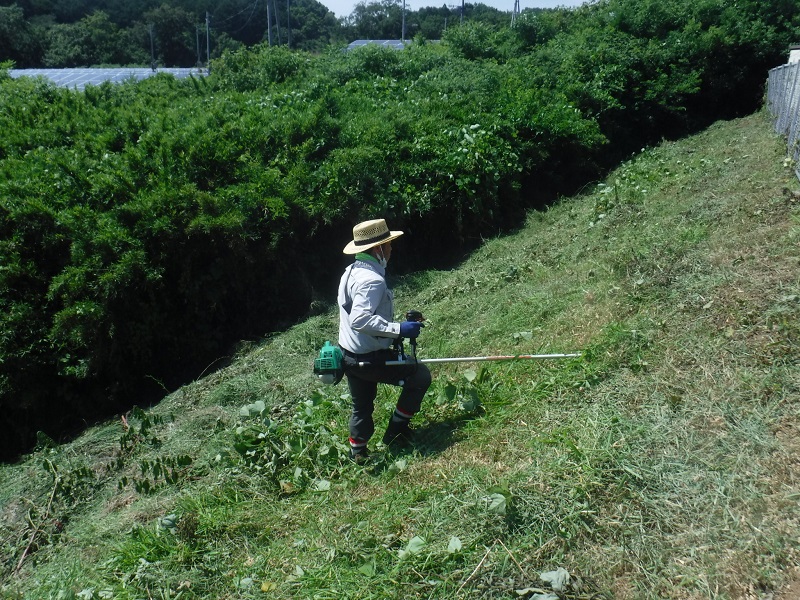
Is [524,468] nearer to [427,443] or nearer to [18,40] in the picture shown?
[427,443]

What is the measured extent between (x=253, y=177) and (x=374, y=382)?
18.5 ft

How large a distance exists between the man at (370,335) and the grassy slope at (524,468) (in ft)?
1.03

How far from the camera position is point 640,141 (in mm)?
15266

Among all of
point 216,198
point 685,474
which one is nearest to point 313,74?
point 216,198

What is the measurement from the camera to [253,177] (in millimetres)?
9961

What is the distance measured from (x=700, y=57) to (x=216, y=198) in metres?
11.7

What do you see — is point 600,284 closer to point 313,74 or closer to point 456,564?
point 456,564

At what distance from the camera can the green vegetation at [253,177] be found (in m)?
8.45

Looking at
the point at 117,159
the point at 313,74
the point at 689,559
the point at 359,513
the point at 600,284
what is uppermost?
the point at 313,74

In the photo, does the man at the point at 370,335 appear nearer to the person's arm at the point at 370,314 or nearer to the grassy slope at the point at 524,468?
the person's arm at the point at 370,314

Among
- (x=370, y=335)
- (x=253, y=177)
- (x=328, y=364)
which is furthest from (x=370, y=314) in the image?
(x=253, y=177)

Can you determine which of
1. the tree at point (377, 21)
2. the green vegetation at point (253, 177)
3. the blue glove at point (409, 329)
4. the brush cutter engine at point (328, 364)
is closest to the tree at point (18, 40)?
the tree at point (377, 21)

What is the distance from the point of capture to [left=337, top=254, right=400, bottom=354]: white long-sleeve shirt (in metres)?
4.72

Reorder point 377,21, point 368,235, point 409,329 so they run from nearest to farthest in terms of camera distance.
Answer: point 409,329 → point 368,235 → point 377,21
